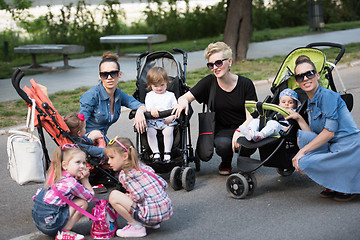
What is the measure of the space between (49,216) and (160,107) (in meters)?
2.06

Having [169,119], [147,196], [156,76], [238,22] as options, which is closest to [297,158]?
[169,119]

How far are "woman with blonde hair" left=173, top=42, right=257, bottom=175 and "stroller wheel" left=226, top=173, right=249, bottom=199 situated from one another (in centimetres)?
56

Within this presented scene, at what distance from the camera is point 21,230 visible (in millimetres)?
5141

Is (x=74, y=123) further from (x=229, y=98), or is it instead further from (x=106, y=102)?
(x=229, y=98)

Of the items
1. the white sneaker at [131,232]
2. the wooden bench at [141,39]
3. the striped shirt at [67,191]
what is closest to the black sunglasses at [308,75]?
the white sneaker at [131,232]

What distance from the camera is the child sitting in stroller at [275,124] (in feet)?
18.1

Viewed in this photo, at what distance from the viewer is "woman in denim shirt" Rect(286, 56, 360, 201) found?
526cm

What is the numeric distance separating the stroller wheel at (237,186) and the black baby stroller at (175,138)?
19.1 inches

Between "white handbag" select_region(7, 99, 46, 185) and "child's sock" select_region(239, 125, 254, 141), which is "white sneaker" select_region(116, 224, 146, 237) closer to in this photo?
"white handbag" select_region(7, 99, 46, 185)

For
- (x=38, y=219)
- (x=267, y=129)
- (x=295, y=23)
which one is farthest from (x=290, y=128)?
(x=295, y=23)

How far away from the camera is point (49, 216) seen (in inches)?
181

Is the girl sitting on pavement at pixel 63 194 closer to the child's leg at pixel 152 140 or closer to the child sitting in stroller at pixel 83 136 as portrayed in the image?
the child sitting in stroller at pixel 83 136

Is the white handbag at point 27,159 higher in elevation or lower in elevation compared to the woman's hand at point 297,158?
higher

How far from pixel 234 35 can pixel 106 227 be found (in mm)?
10187
